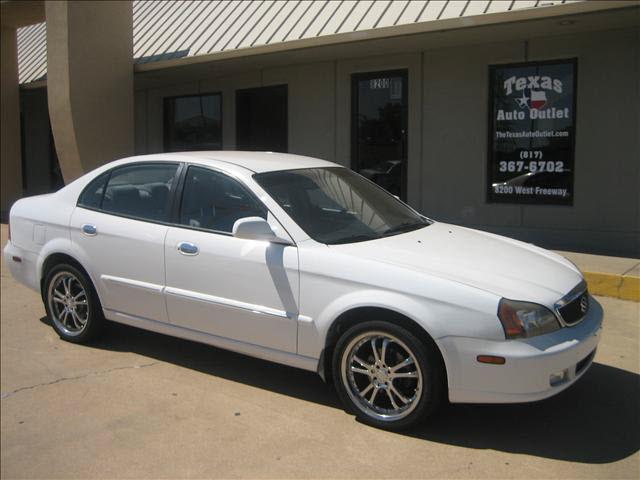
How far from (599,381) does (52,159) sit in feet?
52.2

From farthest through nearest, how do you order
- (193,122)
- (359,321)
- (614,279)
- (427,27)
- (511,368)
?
(193,122) < (427,27) < (614,279) < (359,321) < (511,368)

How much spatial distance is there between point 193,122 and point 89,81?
2.28m

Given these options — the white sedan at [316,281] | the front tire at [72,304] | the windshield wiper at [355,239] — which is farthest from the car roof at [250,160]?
the front tire at [72,304]

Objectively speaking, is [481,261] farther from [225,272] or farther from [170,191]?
[170,191]

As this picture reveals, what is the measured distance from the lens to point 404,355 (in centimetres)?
385

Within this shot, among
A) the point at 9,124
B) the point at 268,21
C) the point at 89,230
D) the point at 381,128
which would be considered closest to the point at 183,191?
the point at 89,230

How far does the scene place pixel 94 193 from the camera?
547cm

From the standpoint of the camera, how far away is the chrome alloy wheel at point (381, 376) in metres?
3.82

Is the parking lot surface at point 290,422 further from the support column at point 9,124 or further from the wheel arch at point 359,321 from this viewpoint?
the support column at point 9,124

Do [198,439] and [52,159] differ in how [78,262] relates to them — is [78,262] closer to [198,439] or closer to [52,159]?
[198,439]

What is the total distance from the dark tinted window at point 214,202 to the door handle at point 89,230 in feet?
2.85

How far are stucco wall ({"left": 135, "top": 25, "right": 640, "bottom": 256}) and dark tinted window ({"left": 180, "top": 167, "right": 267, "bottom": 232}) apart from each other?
18.1ft

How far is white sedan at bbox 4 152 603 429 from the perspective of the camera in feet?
12.0

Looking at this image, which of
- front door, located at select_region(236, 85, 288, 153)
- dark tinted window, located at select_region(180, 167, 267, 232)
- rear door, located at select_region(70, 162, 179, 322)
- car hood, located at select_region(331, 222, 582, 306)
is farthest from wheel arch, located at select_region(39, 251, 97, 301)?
front door, located at select_region(236, 85, 288, 153)
